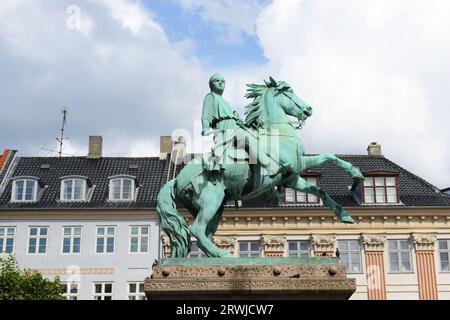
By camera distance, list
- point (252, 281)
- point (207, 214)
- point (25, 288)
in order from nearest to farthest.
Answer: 1. point (252, 281)
2. point (207, 214)
3. point (25, 288)

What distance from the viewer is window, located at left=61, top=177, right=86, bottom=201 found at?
128 ft

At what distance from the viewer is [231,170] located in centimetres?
1182

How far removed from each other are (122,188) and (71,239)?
12.9 feet

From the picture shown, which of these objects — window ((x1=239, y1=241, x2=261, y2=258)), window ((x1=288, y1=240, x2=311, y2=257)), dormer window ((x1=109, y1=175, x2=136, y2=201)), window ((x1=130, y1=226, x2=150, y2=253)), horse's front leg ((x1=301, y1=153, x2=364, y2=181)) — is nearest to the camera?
horse's front leg ((x1=301, y1=153, x2=364, y2=181))

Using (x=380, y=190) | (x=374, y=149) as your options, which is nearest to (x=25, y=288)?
(x=380, y=190)

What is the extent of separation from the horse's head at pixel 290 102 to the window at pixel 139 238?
26.0 m

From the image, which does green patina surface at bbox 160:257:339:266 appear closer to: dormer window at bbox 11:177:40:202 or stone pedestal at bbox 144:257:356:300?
stone pedestal at bbox 144:257:356:300

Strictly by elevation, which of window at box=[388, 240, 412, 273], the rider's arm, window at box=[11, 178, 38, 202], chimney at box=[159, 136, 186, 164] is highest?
chimney at box=[159, 136, 186, 164]

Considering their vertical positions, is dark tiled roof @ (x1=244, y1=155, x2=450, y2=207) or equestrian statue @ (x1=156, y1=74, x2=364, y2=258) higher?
dark tiled roof @ (x1=244, y1=155, x2=450, y2=207)

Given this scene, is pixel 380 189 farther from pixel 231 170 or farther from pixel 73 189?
pixel 231 170

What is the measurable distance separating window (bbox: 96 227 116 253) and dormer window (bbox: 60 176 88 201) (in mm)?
2269

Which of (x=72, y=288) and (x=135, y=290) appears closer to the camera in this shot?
(x=72, y=288)

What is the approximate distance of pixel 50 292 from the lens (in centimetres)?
2983

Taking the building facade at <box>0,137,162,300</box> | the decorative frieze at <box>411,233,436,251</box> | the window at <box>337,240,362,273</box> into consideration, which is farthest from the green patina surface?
the decorative frieze at <box>411,233,436,251</box>
